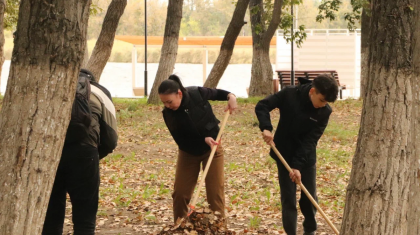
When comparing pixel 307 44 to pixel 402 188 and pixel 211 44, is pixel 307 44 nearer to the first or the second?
pixel 211 44

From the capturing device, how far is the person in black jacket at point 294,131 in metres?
5.60

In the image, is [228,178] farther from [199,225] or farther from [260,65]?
[260,65]

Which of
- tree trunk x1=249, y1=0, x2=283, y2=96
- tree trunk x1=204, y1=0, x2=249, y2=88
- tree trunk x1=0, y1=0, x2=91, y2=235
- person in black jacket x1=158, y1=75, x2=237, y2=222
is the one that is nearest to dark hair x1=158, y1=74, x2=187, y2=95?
person in black jacket x1=158, y1=75, x2=237, y2=222

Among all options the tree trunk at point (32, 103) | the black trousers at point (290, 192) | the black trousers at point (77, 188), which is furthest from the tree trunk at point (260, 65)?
the tree trunk at point (32, 103)

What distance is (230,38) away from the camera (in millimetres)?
16016

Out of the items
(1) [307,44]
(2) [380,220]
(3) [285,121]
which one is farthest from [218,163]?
(1) [307,44]

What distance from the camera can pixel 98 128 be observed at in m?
4.64

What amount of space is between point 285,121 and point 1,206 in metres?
2.84

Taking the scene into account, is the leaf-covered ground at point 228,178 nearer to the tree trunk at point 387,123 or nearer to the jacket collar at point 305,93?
the jacket collar at point 305,93

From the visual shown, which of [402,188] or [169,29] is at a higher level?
→ [169,29]

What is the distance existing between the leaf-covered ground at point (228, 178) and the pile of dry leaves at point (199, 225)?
1.08 metres

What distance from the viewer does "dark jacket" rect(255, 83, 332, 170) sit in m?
5.62

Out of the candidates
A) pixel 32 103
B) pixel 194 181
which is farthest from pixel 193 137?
pixel 32 103

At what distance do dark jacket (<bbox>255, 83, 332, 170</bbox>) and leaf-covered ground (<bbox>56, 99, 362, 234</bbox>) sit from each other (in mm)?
1308
